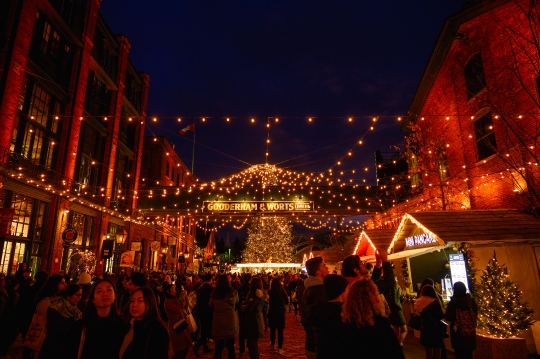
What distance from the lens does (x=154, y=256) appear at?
1266 inches

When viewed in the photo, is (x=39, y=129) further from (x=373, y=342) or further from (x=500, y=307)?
(x=500, y=307)

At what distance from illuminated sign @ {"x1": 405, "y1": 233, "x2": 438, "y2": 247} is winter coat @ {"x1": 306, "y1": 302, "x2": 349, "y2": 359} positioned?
689cm

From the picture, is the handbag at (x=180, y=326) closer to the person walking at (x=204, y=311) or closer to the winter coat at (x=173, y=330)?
the winter coat at (x=173, y=330)

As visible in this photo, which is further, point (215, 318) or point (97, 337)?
point (215, 318)

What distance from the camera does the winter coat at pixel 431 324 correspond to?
6227 millimetres

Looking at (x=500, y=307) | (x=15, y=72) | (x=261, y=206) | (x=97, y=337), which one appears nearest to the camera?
(x=97, y=337)

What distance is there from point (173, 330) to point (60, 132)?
16859 millimetres

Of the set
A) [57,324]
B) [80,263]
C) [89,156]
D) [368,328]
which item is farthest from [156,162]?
[368,328]

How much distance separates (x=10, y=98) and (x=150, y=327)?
1531 cm

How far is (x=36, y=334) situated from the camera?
4613 mm

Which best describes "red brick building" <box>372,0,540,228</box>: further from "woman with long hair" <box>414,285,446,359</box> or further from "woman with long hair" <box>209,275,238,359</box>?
"woman with long hair" <box>209,275,238,359</box>

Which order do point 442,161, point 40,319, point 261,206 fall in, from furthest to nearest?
1. point 261,206
2. point 442,161
3. point 40,319

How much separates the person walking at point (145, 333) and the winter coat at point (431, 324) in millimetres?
4913

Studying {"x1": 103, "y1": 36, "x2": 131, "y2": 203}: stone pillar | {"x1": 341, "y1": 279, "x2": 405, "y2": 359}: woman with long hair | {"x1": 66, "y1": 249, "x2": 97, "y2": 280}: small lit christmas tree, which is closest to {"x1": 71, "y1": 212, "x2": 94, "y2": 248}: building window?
{"x1": 66, "y1": 249, "x2": 97, "y2": 280}: small lit christmas tree
